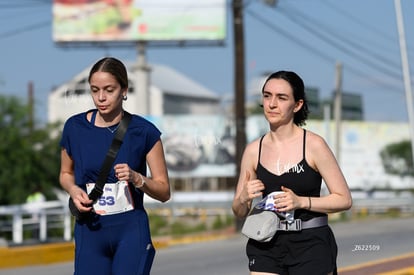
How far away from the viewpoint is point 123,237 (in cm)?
539

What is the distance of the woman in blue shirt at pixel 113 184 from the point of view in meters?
5.36

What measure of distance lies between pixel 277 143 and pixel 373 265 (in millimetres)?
7238

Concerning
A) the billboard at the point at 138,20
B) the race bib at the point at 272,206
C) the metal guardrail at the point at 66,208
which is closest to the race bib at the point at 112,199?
the race bib at the point at 272,206

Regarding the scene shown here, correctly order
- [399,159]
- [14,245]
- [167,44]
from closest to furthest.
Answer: [14,245], [167,44], [399,159]

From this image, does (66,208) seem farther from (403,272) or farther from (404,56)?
(403,272)

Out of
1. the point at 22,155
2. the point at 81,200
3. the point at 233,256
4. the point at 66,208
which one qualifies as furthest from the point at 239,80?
the point at 81,200

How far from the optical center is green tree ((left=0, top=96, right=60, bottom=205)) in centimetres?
3709

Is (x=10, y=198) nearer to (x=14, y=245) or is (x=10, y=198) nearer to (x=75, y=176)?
(x=14, y=245)

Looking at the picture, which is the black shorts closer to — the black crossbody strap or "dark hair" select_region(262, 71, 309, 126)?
"dark hair" select_region(262, 71, 309, 126)

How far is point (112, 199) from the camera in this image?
211 inches

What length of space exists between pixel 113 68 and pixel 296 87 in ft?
3.31

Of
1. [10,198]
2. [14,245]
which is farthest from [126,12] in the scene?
[14,245]

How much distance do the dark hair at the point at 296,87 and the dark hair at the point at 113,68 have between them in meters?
0.80

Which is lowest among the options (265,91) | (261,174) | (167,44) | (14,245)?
(14,245)
